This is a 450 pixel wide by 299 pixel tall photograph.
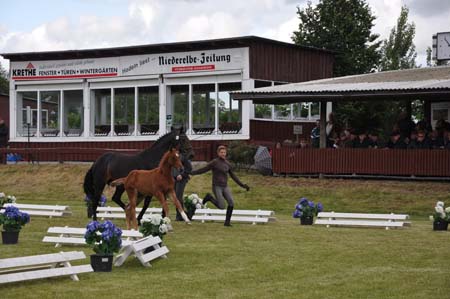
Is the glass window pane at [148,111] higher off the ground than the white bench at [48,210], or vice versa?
the glass window pane at [148,111]

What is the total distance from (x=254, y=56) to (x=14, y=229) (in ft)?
69.7

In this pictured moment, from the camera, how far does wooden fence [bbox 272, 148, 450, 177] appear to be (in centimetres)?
2858

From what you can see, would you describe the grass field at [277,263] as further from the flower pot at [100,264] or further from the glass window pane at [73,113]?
the glass window pane at [73,113]

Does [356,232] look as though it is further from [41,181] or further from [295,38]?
[295,38]

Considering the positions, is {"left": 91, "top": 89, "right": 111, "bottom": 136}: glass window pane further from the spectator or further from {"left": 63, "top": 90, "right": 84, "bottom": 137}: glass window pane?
the spectator

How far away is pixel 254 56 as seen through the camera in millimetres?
37188

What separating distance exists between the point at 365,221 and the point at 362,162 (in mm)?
8335

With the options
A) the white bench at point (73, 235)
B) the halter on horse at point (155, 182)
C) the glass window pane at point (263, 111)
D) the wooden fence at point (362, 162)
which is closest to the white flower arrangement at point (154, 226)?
the white bench at point (73, 235)

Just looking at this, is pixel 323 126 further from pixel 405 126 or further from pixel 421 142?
pixel 421 142

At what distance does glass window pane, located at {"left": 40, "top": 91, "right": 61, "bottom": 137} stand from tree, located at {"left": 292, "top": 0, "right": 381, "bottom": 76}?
15.5 metres

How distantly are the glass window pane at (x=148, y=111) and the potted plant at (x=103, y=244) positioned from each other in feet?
86.5

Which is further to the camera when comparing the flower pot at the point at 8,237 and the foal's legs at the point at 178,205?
the foal's legs at the point at 178,205

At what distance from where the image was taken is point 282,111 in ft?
131

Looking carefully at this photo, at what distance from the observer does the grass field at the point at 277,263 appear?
39.8 feet
